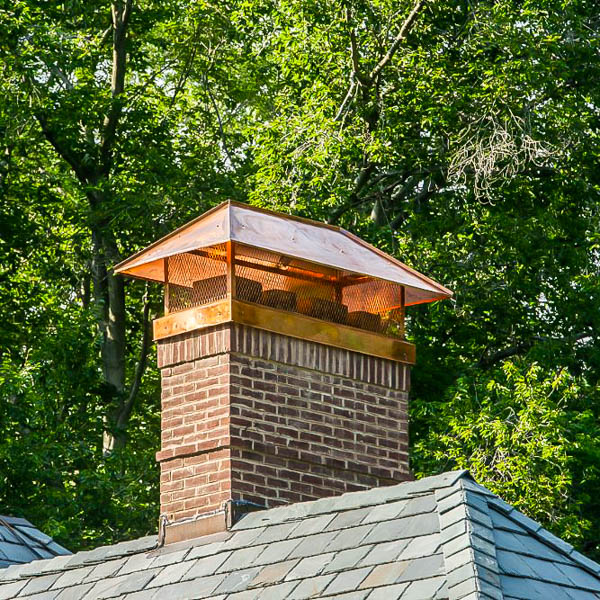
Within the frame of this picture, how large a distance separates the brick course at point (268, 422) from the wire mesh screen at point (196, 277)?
34cm

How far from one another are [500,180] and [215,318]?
44.7 feet

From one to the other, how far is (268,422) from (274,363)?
0.42 metres

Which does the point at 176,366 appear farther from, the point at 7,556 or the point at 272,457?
the point at 7,556

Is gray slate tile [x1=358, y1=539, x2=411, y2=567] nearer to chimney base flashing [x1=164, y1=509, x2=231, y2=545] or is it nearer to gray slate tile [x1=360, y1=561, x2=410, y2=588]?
gray slate tile [x1=360, y1=561, x2=410, y2=588]

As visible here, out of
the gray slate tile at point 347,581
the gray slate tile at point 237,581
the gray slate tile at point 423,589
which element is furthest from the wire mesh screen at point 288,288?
the gray slate tile at point 423,589

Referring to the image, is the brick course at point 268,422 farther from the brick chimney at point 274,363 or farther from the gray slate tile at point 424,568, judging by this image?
the gray slate tile at point 424,568

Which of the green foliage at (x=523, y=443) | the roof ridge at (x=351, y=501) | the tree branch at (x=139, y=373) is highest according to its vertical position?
the tree branch at (x=139, y=373)

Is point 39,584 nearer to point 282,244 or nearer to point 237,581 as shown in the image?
point 237,581

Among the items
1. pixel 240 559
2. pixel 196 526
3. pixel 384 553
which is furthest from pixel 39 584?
pixel 384 553

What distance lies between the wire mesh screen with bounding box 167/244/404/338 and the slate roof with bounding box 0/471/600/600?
5.64 ft

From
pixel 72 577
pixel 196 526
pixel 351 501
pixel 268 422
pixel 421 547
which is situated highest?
pixel 268 422

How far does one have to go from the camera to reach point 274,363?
33.3 ft

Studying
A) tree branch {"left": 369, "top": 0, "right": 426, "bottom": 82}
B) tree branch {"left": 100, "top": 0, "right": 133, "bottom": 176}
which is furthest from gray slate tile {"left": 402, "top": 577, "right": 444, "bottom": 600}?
tree branch {"left": 100, "top": 0, "right": 133, "bottom": 176}

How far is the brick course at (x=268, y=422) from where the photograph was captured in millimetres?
9867
